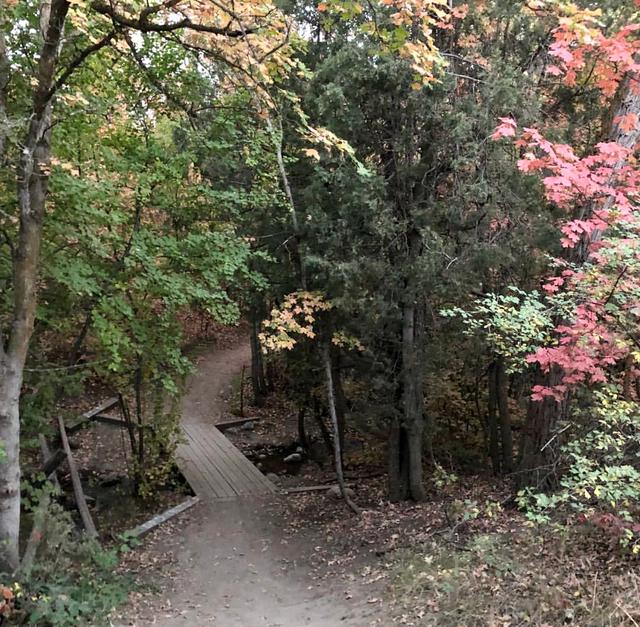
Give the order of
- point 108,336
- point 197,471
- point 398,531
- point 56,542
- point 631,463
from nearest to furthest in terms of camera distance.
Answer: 1. point 631,463
2. point 56,542
3. point 108,336
4. point 398,531
5. point 197,471

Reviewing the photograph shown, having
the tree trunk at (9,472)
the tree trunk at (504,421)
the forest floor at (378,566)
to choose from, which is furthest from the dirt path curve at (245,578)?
the tree trunk at (504,421)

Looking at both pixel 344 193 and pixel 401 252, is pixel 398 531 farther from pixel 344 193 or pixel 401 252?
pixel 344 193

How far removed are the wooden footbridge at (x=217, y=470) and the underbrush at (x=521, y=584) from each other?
4.99 meters

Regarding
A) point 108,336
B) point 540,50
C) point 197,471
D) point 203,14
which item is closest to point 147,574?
point 108,336

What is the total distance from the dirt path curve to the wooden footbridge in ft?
1.70

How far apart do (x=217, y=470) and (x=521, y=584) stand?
7.92 m

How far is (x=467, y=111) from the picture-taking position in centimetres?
756

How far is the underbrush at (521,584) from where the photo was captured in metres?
4.22

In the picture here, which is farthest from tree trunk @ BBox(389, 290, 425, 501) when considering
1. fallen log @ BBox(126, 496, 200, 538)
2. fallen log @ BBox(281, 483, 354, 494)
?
fallen log @ BBox(126, 496, 200, 538)

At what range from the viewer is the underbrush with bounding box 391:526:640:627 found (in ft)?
13.9

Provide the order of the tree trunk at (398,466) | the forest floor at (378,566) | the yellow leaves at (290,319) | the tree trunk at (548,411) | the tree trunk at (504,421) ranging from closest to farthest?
the forest floor at (378,566) < the tree trunk at (548,411) < the yellow leaves at (290,319) < the tree trunk at (398,466) < the tree trunk at (504,421)


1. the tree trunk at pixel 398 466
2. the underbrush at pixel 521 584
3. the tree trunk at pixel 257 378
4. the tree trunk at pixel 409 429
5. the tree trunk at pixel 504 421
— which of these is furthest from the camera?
the tree trunk at pixel 257 378

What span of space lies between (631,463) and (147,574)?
5987mm

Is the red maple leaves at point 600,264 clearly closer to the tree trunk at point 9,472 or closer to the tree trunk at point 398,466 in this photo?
the tree trunk at point 398,466
